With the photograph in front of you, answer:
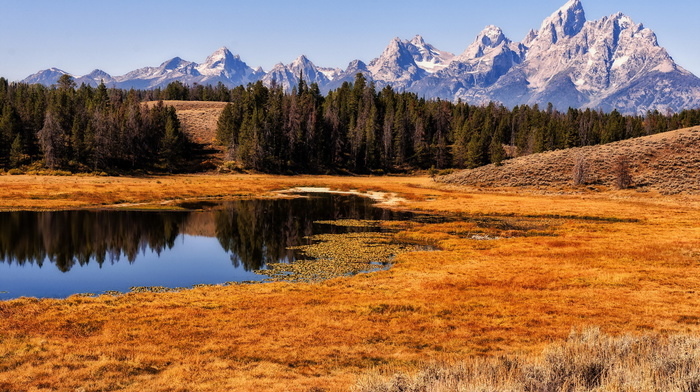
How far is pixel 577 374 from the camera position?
1079 cm

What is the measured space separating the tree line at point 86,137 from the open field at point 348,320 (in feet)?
334

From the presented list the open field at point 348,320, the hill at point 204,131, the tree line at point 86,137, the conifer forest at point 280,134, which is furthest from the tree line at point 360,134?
the open field at point 348,320

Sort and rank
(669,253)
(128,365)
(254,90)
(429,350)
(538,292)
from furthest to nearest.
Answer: (254,90) → (669,253) → (538,292) → (429,350) → (128,365)

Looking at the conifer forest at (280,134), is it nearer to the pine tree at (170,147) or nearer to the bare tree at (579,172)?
the pine tree at (170,147)

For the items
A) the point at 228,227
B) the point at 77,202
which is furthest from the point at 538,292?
the point at 77,202

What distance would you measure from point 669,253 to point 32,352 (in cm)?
3874

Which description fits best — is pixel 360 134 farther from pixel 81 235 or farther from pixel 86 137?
pixel 81 235

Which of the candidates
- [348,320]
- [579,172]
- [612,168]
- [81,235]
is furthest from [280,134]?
[348,320]

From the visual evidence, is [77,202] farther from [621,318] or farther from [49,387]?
[621,318]

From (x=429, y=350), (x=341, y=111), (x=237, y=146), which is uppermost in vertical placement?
(x=341, y=111)

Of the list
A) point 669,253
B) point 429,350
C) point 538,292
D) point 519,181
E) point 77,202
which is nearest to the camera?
point 429,350

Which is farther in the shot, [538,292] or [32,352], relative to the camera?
[538,292]

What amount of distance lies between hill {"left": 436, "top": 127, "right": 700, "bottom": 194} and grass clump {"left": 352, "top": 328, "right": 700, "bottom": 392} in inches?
3246

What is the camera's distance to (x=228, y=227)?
155 ft
